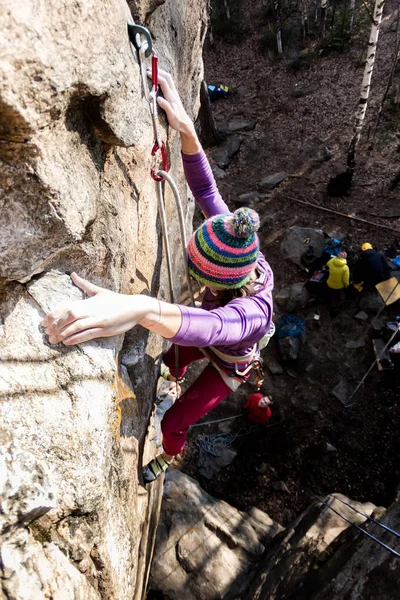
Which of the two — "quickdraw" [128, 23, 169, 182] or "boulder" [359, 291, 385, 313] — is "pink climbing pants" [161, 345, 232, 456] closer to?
"quickdraw" [128, 23, 169, 182]

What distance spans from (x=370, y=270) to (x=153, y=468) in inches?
238

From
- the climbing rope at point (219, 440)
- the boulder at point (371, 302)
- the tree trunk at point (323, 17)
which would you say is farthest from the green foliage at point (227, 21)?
the climbing rope at point (219, 440)

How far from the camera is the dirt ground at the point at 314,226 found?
6066 mm

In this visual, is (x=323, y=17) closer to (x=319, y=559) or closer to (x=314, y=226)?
(x=314, y=226)

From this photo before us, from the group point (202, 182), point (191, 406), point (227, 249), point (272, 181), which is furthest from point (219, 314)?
point (272, 181)

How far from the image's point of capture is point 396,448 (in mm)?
6293

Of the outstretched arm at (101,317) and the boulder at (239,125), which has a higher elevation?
the outstretched arm at (101,317)

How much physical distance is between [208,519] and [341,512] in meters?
1.64

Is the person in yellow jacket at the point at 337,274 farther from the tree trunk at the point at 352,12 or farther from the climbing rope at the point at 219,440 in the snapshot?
the tree trunk at the point at 352,12

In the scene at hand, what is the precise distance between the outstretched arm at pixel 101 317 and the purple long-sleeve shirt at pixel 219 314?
18cm

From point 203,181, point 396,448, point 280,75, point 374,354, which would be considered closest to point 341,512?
point 396,448

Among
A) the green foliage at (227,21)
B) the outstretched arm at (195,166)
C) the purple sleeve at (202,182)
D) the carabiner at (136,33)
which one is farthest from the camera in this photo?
the green foliage at (227,21)

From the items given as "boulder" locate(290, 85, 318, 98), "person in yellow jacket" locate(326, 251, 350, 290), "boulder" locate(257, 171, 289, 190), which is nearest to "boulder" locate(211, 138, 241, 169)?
"boulder" locate(257, 171, 289, 190)

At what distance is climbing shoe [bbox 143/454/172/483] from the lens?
369cm
